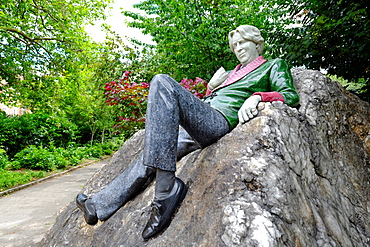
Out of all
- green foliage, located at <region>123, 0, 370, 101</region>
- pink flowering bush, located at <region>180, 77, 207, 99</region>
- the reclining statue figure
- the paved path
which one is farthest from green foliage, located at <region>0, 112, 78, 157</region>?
the reclining statue figure

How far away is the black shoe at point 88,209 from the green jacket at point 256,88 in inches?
54.5

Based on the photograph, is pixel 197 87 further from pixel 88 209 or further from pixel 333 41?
pixel 88 209

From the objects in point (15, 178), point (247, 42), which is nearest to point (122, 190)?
point (247, 42)

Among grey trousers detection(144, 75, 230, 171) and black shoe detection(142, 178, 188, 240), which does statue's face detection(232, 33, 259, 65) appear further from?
black shoe detection(142, 178, 188, 240)

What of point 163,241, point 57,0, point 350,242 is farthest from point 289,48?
point 57,0

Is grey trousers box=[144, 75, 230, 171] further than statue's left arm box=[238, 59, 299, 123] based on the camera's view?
No

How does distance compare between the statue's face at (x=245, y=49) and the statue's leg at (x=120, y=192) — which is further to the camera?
the statue's face at (x=245, y=49)

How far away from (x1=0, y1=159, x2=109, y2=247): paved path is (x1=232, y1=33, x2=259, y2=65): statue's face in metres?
2.90

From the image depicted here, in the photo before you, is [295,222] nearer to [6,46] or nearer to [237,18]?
[237,18]

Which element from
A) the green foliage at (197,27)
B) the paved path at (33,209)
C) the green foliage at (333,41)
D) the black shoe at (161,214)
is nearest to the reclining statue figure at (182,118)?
the black shoe at (161,214)

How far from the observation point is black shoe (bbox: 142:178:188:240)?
5.75 ft

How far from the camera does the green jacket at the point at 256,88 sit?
2.24 metres

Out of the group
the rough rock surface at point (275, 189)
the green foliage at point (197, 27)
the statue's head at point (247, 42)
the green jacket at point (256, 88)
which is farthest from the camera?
the green foliage at point (197, 27)

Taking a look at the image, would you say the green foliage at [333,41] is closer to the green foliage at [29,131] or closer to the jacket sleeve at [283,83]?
the jacket sleeve at [283,83]
